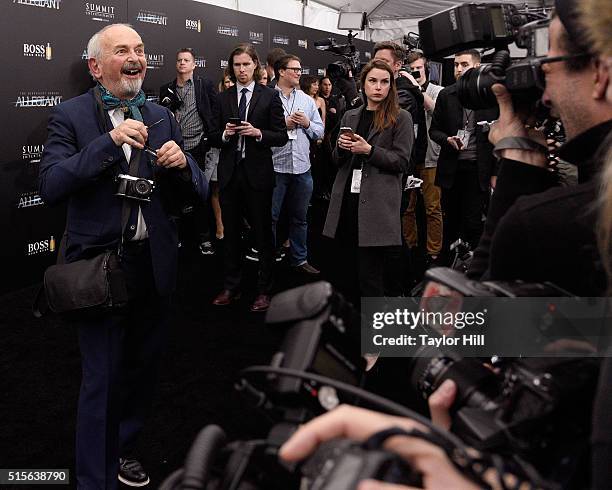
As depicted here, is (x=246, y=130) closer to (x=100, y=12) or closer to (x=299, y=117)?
(x=299, y=117)

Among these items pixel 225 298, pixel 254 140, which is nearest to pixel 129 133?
pixel 254 140

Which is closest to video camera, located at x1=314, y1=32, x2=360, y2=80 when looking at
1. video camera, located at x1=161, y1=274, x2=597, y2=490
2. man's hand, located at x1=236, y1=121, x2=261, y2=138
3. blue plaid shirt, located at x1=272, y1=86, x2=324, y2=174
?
blue plaid shirt, located at x1=272, y1=86, x2=324, y2=174

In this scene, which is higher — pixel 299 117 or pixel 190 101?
pixel 190 101

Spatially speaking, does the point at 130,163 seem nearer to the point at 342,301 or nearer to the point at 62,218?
the point at 342,301

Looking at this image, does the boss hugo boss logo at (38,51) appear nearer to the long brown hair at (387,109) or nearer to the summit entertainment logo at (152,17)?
the summit entertainment logo at (152,17)

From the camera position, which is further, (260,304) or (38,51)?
(38,51)

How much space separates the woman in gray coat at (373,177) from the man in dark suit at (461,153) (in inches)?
55.2

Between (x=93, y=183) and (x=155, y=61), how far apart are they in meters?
3.91

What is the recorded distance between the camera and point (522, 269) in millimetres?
958

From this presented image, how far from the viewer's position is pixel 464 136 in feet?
15.4

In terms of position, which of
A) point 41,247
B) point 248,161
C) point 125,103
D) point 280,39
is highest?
point 280,39

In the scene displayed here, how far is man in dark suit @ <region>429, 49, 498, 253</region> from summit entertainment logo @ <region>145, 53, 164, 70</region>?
8.29ft

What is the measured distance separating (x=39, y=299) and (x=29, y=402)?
924mm

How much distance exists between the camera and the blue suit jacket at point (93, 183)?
1948 millimetres
